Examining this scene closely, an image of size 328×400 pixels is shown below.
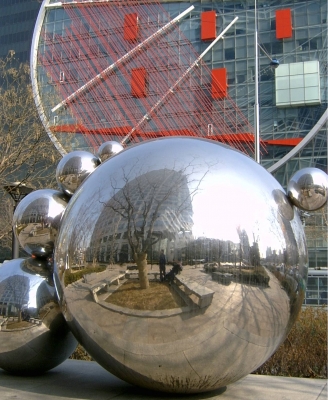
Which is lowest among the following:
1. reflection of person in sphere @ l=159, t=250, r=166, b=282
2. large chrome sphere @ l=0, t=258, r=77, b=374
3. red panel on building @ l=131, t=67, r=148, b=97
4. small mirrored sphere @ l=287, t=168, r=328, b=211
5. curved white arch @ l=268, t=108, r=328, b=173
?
large chrome sphere @ l=0, t=258, r=77, b=374

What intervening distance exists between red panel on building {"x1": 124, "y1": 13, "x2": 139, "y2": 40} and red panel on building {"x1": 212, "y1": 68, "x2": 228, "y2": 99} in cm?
554

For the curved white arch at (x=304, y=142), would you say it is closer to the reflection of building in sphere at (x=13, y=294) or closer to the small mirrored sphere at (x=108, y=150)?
the small mirrored sphere at (x=108, y=150)

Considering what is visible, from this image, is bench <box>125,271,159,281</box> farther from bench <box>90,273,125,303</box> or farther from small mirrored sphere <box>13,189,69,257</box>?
small mirrored sphere <box>13,189,69,257</box>

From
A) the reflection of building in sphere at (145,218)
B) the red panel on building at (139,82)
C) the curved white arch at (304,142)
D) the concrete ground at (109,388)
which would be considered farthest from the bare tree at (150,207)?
the red panel on building at (139,82)

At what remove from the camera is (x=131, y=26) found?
32.4m

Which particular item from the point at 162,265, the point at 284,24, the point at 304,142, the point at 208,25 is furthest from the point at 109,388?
the point at 208,25

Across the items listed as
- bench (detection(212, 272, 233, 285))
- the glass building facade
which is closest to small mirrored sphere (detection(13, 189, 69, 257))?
bench (detection(212, 272, 233, 285))

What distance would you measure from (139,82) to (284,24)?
9.82 meters

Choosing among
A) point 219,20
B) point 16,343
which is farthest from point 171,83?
point 16,343

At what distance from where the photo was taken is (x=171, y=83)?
31219 mm

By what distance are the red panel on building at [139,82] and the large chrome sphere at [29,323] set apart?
27007 mm

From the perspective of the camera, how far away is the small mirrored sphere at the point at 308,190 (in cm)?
430

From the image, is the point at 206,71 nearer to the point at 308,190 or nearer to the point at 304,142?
the point at 304,142

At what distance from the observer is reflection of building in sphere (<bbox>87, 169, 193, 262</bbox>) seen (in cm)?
353
